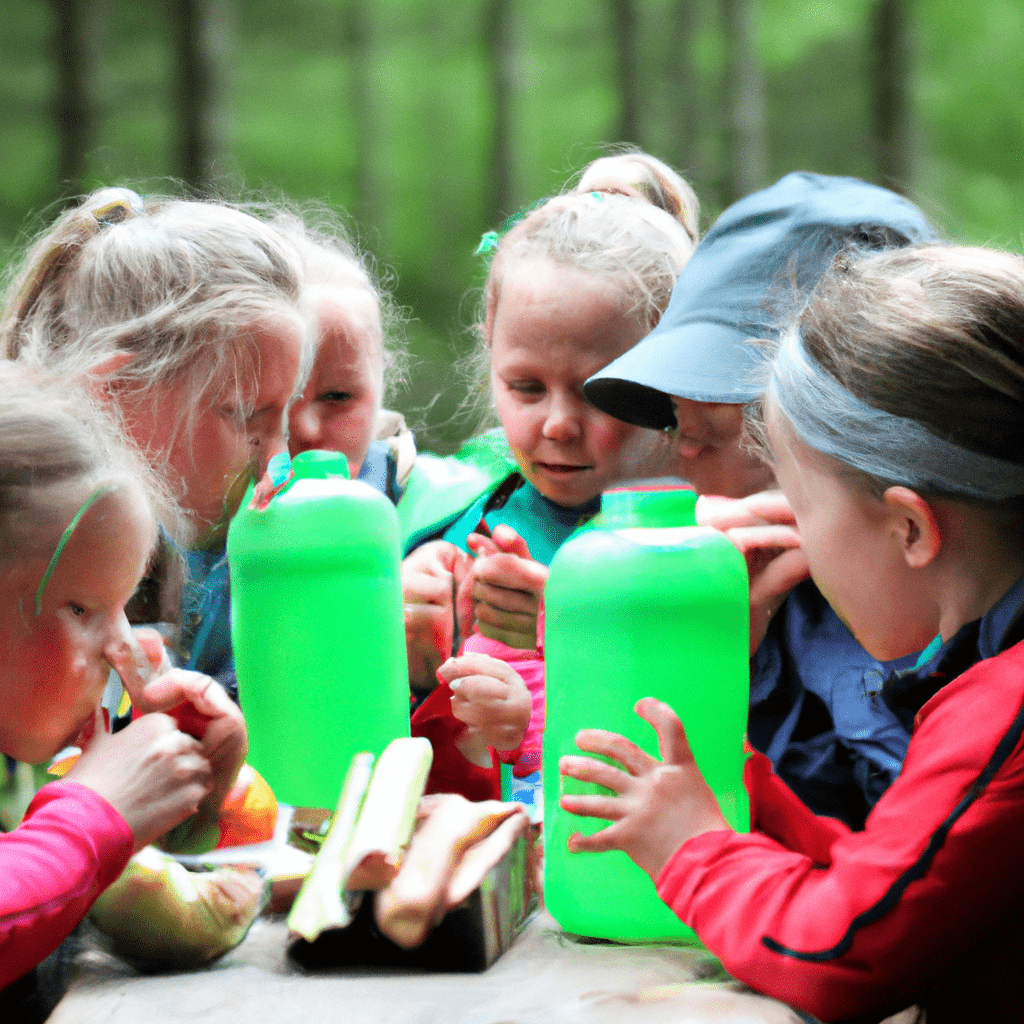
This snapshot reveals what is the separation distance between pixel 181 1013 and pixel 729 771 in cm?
52

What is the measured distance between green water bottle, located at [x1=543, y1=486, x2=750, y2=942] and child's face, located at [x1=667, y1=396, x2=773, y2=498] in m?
0.53

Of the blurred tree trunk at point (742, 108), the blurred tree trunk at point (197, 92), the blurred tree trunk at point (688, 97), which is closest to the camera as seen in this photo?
the blurred tree trunk at point (197, 92)

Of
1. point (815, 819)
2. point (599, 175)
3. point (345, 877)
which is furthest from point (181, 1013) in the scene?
point (599, 175)

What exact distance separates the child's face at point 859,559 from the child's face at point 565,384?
1.96 feet

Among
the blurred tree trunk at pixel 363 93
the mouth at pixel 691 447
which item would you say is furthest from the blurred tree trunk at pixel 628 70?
the mouth at pixel 691 447

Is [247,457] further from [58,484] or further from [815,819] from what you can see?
[815,819]

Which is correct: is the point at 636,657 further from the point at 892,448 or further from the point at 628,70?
the point at 628,70

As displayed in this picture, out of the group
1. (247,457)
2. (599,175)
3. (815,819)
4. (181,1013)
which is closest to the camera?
(181,1013)

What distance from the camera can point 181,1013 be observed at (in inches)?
35.4

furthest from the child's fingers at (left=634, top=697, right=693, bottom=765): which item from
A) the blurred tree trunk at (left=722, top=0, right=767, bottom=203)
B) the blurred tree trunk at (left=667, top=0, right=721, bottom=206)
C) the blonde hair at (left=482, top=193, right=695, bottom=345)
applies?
the blurred tree trunk at (left=667, top=0, right=721, bottom=206)

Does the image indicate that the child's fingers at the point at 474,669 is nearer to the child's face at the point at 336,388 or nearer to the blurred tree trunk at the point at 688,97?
the child's face at the point at 336,388

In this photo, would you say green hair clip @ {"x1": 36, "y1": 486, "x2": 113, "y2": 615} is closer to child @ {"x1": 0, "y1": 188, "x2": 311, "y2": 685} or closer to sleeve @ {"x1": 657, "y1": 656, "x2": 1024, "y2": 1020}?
child @ {"x1": 0, "y1": 188, "x2": 311, "y2": 685}

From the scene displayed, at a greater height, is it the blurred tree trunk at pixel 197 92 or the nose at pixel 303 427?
the blurred tree trunk at pixel 197 92

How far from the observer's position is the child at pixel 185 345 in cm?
155
